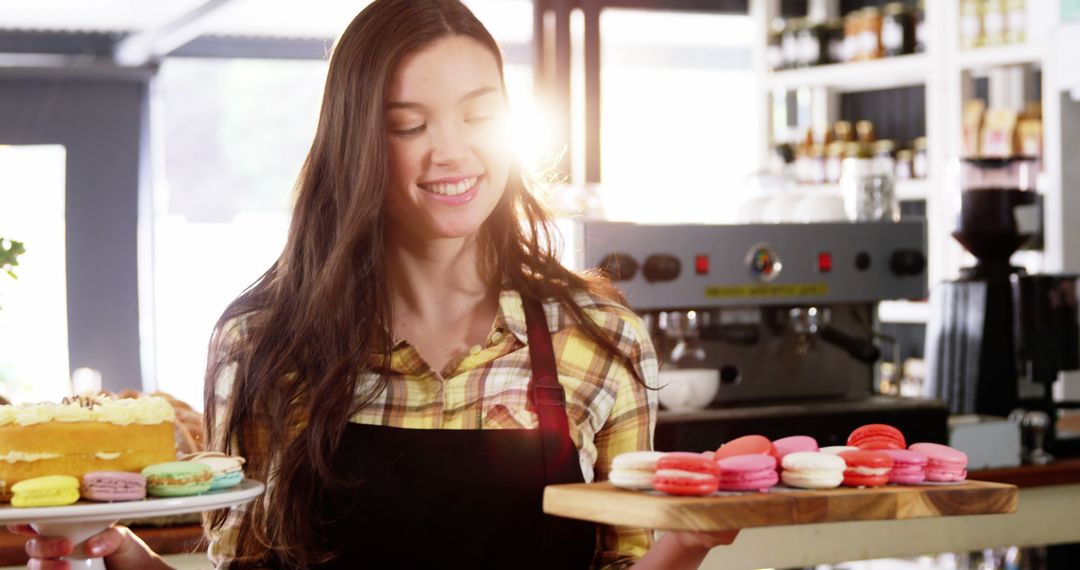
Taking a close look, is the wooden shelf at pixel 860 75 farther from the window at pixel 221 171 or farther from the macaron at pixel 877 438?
the macaron at pixel 877 438

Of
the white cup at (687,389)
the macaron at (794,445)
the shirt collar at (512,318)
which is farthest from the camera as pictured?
the white cup at (687,389)

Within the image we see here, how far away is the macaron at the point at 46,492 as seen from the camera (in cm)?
125

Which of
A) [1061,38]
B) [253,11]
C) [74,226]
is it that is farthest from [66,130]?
[1061,38]

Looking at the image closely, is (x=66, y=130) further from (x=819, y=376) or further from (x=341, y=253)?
(x=341, y=253)

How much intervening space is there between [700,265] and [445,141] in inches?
48.1

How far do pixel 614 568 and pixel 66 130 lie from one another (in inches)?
190

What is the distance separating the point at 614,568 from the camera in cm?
154

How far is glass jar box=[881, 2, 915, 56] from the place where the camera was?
4.56 m

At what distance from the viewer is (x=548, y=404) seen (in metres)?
1.54

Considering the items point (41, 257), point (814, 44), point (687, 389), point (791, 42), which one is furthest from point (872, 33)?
point (41, 257)

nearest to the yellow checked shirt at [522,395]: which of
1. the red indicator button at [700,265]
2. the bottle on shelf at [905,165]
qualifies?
the red indicator button at [700,265]

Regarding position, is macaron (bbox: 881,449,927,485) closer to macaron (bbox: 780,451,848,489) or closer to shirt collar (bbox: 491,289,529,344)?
macaron (bbox: 780,451,848,489)

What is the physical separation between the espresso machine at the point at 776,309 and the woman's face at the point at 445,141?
3.33ft

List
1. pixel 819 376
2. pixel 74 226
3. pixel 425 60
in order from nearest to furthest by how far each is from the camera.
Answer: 1. pixel 425 60
2. pixel 819 376
3. pixel 74 226
